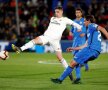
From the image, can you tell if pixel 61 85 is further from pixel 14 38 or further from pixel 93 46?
pixel 14 38

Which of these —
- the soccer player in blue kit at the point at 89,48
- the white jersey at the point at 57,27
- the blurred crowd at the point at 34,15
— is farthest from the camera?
the blurred crowd at the point at 34,15

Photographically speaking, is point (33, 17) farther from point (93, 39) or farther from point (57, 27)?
point (93, 39)

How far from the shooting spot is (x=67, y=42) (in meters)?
29.0

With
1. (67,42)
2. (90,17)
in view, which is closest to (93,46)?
(90,17)

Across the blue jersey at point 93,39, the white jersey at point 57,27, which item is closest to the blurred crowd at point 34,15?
the white jersey at point 57,27

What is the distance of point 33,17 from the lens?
31.5 metres

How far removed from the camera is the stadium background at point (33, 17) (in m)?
29.8

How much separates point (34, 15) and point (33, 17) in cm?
14

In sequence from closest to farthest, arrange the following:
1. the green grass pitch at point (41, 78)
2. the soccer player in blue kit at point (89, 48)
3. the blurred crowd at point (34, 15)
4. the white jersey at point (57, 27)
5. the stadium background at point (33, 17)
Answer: the green grass pitch at point (41, 78), the soccer player in blue kit at point (89, 48), the white jersey at point (57, 27), the stadium background at point (33, 17), the blurred crowd at point (34, 15)

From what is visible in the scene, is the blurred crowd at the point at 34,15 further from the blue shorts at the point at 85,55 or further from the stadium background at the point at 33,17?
the blue shorts at the point at 85,55

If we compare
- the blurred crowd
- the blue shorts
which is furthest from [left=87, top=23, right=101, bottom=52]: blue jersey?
the blurred crowd

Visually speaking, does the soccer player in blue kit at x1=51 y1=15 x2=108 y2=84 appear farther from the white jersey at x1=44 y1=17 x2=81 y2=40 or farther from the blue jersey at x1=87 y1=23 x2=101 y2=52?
the white jersey at x1=44 y1=17 x2=81 y2=40

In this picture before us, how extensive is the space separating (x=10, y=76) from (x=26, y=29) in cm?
1518

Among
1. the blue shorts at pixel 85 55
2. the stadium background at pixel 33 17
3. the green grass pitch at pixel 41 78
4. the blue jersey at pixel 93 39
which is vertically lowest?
the stadium background at pixel 33 17
